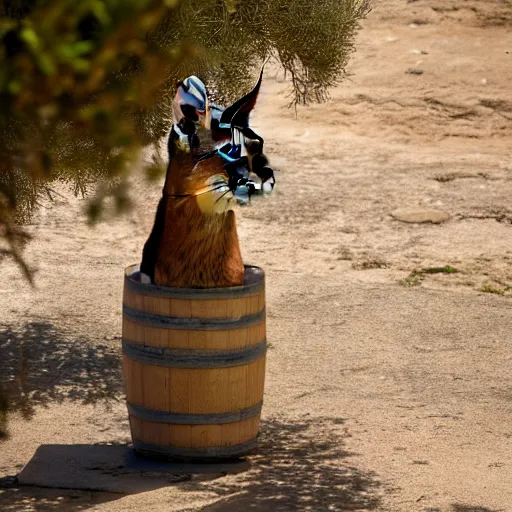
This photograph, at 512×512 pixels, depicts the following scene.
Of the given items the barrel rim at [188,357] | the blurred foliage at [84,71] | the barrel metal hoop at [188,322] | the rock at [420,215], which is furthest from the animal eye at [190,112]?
the rock at [420,215]

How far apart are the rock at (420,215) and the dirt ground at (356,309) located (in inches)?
1.8

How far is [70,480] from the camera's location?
15.1ft

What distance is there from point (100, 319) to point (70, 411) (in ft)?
5.59

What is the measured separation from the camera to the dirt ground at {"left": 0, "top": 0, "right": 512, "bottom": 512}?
15.4ft

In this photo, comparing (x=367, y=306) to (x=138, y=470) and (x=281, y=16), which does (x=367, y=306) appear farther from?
(x=138, y=470)

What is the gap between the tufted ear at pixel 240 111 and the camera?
447cm

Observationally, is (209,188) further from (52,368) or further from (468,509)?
(52,368)

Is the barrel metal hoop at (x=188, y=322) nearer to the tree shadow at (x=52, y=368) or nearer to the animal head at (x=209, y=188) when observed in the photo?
the animal head at (x=209, y=188)

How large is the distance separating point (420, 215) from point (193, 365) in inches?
218

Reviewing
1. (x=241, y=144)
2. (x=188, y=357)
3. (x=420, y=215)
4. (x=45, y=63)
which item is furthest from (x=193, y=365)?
(x=420, y=215)

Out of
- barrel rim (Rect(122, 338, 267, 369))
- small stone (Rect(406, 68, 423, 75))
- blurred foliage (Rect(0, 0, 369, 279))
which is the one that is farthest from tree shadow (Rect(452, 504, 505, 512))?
small stone (Rect(406, 68, 423, 75))

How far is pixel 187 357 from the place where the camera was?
15.0 feet

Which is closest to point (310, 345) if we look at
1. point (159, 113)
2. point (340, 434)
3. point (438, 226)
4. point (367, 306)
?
point (367, 306)

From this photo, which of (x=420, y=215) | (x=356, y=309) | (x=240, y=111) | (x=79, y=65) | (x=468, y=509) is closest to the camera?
(x=79, y=65)
